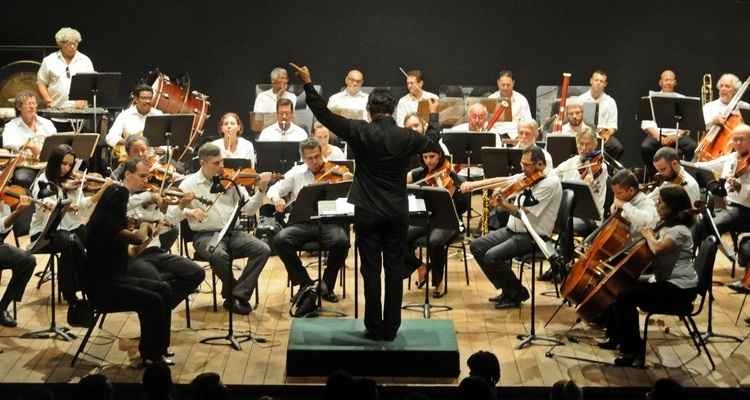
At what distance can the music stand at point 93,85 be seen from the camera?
10.4 meters

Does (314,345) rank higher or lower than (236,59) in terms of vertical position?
lower

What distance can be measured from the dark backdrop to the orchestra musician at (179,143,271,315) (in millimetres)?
5634

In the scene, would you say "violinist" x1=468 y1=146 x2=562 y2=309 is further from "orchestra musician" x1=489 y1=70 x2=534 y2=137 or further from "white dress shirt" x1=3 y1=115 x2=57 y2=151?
"white dress shirt" x1=3 y1=115 x2=57 y2=151

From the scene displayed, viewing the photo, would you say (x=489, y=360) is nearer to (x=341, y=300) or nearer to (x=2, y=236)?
(x=341, y=300)

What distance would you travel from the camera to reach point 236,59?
13539 mm

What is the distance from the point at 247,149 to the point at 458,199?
2.23m

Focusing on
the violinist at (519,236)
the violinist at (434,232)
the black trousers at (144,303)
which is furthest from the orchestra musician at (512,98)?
the black trousers at (144,303)

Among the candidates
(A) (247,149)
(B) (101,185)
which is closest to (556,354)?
(B) (101,185)

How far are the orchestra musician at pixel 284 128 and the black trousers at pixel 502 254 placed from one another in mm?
3112

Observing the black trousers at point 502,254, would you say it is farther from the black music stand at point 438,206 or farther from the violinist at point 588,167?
the violinist at point 588,167

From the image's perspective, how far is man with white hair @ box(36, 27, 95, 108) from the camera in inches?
445

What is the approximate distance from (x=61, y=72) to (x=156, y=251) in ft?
15.7

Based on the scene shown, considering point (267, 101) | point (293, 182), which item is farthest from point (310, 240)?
point (267, 101)

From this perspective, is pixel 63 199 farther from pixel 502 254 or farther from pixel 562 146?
pixel 562 146
